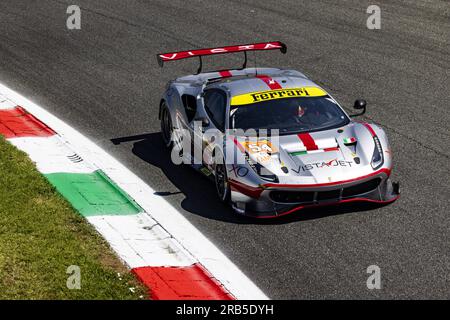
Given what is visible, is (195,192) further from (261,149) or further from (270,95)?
(270,95)

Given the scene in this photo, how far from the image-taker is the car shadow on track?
10055 millimetres

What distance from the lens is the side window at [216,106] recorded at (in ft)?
36.2

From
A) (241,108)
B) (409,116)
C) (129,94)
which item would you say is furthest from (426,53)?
(241,108)

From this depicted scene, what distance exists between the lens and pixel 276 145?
10227 millimetres

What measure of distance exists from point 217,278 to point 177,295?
23.9 inches

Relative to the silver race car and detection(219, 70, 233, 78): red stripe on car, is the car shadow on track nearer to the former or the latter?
the silver race car

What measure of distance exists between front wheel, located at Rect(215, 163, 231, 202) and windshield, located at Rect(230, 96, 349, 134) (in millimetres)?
613

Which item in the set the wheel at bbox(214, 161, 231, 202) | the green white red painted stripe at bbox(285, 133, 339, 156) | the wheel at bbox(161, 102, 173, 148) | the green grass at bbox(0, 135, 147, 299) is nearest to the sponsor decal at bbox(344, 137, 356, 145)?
the green white red painted stripe at bbox(285, 133, 339, 156)

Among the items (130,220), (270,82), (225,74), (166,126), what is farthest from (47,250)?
(225,74)

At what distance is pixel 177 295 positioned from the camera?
8164 mm

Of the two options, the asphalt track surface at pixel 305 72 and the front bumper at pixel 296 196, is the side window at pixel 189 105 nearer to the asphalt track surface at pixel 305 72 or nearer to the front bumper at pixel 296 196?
the asphalt track surface at pixel 305 72

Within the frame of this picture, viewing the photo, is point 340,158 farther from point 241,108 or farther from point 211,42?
point 211,42

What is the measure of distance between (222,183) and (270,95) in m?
1.39

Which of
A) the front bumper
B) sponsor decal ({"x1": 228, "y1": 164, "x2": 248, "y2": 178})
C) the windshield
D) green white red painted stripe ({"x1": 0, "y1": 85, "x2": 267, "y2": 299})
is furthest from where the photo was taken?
the windshield
